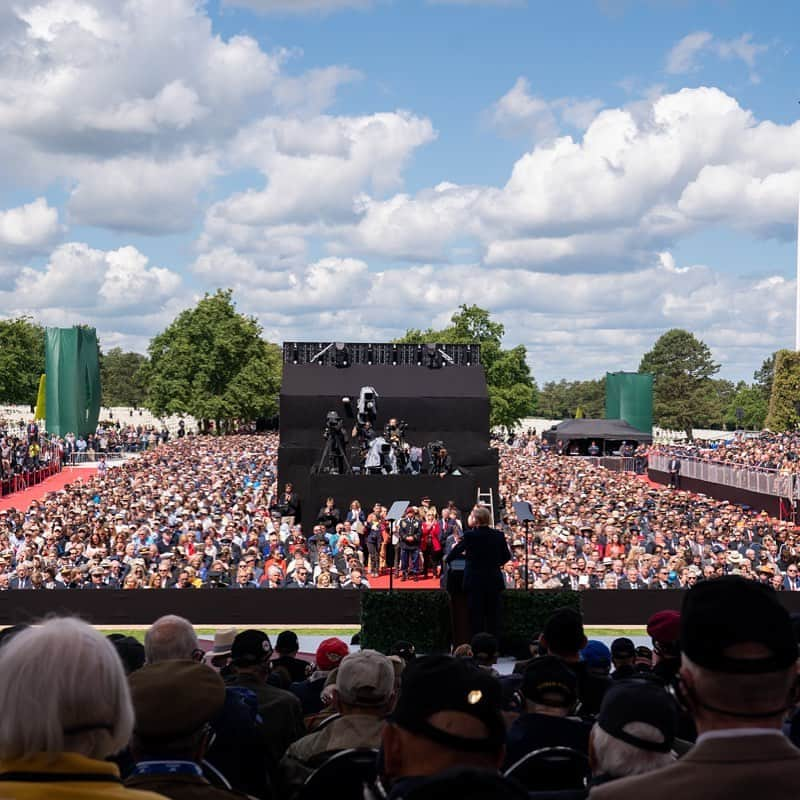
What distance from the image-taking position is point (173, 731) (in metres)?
3.29

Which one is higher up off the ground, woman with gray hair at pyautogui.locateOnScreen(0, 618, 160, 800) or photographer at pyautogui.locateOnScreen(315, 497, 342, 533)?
woman with gray hair at pyautogui.locateOnScreen(0, 618, 160, 800)

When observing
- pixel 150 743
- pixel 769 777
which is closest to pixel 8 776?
pixel 150 743

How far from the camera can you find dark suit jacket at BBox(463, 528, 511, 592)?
11352 mm

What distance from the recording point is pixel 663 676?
631 centimetres

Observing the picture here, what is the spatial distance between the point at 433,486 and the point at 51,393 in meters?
40.5

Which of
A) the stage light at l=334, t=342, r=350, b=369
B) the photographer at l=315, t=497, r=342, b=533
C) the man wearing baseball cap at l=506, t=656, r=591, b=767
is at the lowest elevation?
the photographer at l=315, t=497, r=342, b=533

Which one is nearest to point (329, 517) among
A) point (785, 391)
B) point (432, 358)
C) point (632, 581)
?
point (632, 581)

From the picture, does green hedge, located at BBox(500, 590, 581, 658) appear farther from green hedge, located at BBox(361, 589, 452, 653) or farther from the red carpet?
the red carpet

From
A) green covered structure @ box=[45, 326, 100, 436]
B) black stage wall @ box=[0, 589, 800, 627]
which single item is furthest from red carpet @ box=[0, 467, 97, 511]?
black stage wall @ box=[0, 589, 800, 627]

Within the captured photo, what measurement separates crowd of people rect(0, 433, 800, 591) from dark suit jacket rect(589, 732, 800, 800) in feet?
30.9

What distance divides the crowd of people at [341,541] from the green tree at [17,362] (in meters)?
81.0

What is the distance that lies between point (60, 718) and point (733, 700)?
5.06 ft

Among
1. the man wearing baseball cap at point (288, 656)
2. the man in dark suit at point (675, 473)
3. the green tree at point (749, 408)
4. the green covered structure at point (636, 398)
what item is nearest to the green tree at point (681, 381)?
the green tree at point (749, 408)

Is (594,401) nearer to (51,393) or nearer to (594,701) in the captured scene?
(51,393)
